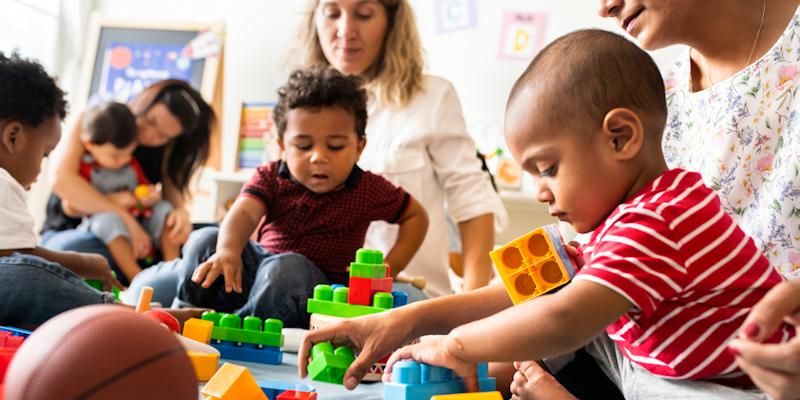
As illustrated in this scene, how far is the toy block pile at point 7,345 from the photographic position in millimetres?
971

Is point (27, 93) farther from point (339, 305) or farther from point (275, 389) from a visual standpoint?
point (275, 389)

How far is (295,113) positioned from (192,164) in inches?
56.7

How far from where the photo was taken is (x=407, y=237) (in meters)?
2.01

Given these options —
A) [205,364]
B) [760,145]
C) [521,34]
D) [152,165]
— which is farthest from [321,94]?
[521,34]

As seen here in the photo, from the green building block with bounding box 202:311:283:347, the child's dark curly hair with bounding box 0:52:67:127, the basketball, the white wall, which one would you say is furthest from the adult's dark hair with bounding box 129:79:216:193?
the basketball

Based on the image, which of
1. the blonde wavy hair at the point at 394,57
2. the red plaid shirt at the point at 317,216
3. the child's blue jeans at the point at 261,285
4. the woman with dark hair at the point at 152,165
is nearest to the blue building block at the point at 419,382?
the child's blue jeans at the point at 261,285

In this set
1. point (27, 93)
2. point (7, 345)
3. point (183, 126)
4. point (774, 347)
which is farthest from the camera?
point (183, 126)

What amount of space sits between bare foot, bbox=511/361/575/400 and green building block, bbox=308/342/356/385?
227 mm

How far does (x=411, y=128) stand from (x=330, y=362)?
126 centimetres

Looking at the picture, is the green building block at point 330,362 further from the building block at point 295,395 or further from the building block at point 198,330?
the building block at point 198,330

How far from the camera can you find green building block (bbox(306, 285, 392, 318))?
139 centimetres

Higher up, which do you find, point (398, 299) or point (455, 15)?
point (455, 15)

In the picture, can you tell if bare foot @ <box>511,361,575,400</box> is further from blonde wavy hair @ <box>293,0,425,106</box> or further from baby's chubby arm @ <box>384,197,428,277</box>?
blonde wavy hair @ <box>293,0,425,106</box>

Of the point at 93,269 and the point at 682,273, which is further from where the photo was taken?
the point at 93,269
